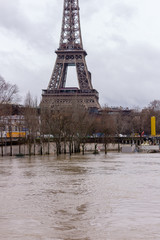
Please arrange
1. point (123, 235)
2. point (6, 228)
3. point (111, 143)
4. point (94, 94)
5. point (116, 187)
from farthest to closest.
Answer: point (94, 94) < point (111, 143) < point (116, 187) < point (6, 228) < point (123, 235)

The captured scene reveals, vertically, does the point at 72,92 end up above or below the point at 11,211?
above

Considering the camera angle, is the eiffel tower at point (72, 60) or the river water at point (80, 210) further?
the eiffel tower at point (72, 60)

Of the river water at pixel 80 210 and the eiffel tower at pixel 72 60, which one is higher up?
the eiffel tower at pixel 72 60

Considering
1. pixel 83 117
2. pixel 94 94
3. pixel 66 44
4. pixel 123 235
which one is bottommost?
pixel 123 235

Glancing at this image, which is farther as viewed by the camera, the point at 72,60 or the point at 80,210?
the point at 72,60

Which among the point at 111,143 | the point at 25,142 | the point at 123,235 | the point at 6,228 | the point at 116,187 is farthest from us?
the point at 111,143

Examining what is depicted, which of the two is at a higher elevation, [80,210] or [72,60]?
[72,60]

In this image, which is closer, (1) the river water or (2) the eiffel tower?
(1) the river water

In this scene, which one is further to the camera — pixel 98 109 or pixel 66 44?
pixel 98 109

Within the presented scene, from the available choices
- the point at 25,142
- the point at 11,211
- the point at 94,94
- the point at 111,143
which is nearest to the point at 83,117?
the point at 25,142

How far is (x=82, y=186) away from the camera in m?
22.9

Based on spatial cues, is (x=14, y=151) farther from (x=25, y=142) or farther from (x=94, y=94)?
(x=94, y=94)

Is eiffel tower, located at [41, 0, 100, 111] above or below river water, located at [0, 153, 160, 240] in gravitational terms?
above

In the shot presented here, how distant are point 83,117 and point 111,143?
30546 mm
